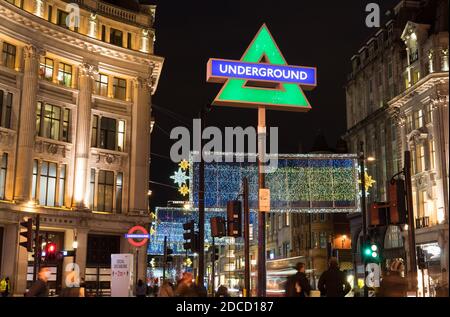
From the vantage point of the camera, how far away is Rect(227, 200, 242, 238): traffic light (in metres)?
20.6

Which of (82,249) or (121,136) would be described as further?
(121,136)

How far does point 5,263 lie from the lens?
3684cm

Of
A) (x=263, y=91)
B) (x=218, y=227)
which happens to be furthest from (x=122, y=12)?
(x=218, y=227)

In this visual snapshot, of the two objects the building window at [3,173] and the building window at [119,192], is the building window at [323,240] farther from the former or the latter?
the building window at [3,173]

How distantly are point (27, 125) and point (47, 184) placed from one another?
13.7 ft

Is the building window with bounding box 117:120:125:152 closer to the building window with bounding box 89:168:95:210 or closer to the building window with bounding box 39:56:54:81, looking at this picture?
the building window with bounding box 89:168:95:210

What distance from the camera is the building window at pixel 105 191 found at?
42656mm

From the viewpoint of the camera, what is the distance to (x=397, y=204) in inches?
675

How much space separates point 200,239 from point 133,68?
24.4 m

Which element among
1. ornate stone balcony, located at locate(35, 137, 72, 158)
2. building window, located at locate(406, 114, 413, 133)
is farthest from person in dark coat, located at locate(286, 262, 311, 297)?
building window, located at locate(406, 114, 413, 133)

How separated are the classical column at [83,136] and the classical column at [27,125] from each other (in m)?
3.55

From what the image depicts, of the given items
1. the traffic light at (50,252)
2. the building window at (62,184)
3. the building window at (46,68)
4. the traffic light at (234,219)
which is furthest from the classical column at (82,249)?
the traffic light at (234,219)

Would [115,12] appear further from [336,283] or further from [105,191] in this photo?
[336,283]

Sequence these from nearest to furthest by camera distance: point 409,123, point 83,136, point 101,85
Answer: point 83,136, point 101,85, point 409,123
